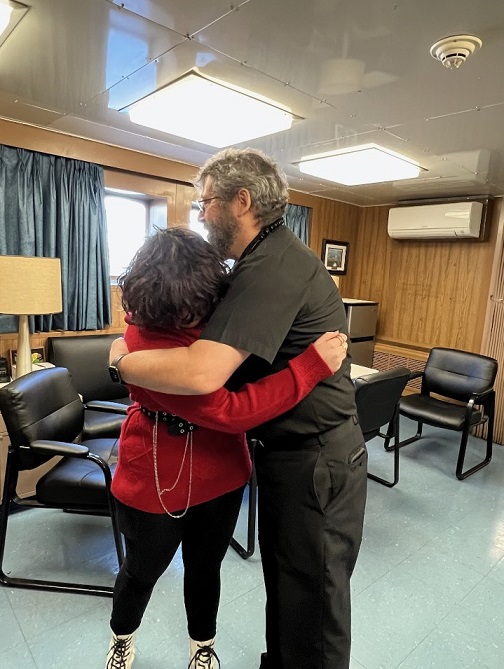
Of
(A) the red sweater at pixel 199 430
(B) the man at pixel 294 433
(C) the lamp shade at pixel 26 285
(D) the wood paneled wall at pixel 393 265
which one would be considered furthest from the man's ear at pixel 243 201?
(D) the wood paneled wall at pixel 393 265

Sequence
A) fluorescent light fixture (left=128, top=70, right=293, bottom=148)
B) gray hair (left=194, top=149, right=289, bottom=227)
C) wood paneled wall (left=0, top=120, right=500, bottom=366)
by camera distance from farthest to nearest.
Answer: wood paneled wall (left=0, top=120, right=500, bottom=366)
fluorescent light fixture (left=128, top=70, right=293, bottom=148)
gray hair (left=194, top=149, right=289, bottom=227)

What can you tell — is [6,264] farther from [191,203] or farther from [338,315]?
[338,315]

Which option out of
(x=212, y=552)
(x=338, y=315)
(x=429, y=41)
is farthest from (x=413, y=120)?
(x=212, y=552)

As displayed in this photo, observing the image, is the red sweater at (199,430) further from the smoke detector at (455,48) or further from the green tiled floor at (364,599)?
the smoke detector at (455,48)

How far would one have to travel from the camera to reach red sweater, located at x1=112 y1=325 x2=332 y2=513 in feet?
3.21

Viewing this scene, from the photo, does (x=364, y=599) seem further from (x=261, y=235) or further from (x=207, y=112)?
(x=207, y=112)

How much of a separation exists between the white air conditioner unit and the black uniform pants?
3.56 m

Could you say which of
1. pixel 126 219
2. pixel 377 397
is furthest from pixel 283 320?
pixel 126 219

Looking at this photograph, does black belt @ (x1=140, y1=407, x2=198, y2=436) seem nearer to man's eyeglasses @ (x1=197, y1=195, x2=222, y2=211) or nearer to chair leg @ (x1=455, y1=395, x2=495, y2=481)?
man's eyeglasses @ (x1=197, y1=195, x2=222, y2=211)

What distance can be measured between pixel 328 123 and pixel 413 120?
0.44m

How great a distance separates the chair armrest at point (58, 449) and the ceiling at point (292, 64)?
1.59 meters

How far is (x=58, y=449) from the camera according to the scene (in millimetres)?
1736

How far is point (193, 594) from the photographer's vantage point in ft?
4.34

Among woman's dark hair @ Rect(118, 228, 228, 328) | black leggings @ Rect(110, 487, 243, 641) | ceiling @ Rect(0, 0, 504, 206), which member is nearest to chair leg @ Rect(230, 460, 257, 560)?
black leggings @ Rect(110, 487, 243, 641)
